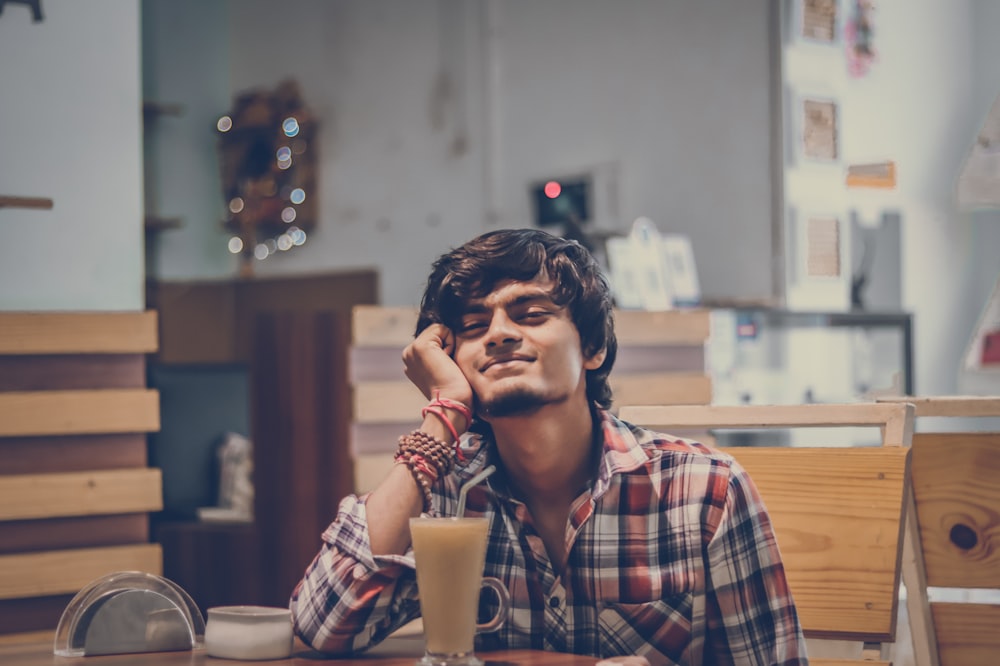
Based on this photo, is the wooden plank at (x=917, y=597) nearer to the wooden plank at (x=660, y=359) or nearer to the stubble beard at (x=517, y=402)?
the stubble beard at (x=517, y=402)

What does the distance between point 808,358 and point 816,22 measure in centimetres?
157

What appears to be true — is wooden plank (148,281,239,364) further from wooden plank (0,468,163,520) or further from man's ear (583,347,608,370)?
man's ear (583,347,608,370)

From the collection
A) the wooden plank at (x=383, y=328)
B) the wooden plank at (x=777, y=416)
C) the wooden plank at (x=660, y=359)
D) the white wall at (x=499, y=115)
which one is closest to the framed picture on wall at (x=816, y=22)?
the white wall at (x=499, y=115)

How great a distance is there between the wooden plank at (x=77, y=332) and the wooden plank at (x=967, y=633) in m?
2.31

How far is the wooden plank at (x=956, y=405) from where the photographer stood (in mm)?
1941

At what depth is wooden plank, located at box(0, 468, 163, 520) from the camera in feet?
10.7

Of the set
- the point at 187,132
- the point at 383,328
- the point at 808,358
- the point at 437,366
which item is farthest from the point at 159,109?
the point at 437,366

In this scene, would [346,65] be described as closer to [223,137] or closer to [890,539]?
[223,137]

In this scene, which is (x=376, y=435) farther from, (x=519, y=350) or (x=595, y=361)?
(x=519, y=350)

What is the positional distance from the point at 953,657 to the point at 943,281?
4701mm

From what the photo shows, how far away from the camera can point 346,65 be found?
6996mm

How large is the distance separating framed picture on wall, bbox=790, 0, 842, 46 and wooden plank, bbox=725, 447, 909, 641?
410 cm

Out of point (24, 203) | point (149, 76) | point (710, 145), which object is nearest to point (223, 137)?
point (149, 76)

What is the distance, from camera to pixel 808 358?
5590mm
